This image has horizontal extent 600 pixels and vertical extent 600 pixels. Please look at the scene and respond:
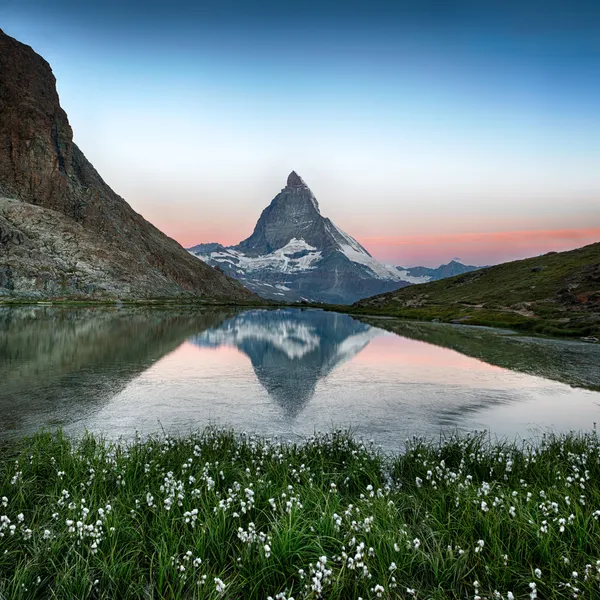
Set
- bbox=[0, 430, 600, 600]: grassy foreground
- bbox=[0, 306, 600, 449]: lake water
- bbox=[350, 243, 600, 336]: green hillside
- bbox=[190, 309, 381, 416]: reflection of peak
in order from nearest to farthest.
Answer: bbox=[0, 430, 600, 600]: grassy foreground
bbox=[0, 306, 600, 449]: lake water
bbox=[190, 309, 381, 416]: reflection of peak
bbox=[350, 243, 600, 336]: green hillside

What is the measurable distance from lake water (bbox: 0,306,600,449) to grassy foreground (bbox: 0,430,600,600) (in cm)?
663

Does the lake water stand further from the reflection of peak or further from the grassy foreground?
the grassy foreground

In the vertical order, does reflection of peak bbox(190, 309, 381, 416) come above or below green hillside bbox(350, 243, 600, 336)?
below

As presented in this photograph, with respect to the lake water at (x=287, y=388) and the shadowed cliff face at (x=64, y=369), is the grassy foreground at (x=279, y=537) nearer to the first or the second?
the lake water at (x=287, y=388)

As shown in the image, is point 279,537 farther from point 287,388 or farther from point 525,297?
Answer: point 525,297

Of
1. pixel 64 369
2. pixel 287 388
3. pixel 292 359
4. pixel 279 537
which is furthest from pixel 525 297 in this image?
pixel 279 537

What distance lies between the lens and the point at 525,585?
7.58 metres

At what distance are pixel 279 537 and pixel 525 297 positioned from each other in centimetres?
13371

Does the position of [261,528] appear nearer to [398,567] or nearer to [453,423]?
[398,567]

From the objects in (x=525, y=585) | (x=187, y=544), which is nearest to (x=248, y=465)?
(x=187, y=544)

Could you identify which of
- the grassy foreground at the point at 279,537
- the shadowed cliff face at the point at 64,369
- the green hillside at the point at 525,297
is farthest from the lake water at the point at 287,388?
the green hillside at the point at 525,297

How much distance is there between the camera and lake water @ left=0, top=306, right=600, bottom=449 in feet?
65.7

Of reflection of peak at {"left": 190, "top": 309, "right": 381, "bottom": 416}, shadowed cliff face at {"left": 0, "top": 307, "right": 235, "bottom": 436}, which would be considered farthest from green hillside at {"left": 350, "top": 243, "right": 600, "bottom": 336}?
shadowed cliff face at {"left": 0, "top": 307, "right": 235, "bottom": 436}

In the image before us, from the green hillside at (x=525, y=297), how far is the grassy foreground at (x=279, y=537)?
2843 inches
